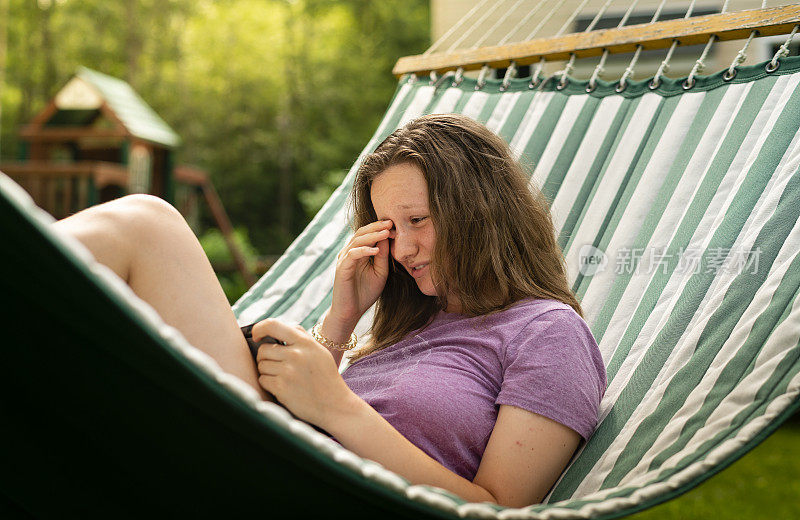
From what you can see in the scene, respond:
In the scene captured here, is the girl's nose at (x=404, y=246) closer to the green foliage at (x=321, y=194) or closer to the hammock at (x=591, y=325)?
the hammock at (x=591, y=325)

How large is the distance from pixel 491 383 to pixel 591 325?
0.55 m

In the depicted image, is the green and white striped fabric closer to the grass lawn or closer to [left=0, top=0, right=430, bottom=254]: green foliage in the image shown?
the grass lawn

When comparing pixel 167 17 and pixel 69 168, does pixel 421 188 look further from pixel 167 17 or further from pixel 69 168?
pixel 167 17

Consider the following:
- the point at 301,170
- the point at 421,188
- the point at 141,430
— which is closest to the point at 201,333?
the point at 141,430

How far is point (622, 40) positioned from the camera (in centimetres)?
242

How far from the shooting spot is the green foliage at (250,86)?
15.3m

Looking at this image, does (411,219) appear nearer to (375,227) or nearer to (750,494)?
(375,227)

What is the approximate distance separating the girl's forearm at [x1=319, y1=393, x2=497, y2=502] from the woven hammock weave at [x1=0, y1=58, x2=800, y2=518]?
0.66ft

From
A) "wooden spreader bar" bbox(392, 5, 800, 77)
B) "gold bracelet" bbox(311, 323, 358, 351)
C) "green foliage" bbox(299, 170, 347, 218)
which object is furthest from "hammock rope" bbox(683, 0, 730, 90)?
"green foliage" bbox(299, 170, 347, 218)

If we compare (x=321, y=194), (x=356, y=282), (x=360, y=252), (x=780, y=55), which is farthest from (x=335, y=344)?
(x=321, y=194)

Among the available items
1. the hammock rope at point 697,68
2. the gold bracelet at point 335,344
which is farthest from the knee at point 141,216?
the hammock rope at point 697,68

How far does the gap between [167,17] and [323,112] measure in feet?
11.5

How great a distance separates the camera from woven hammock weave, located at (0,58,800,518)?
0.98 metres

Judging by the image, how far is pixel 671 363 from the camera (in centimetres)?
158
